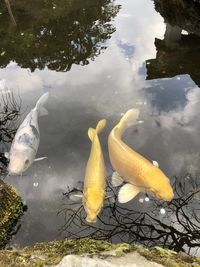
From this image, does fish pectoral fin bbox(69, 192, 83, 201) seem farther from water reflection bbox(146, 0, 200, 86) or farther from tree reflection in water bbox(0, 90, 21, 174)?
water reflection bbox(146, 0, 200, 86)

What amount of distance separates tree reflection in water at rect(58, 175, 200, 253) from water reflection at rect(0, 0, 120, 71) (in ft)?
14.9

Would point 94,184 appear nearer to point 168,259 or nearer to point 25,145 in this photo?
point 25,145

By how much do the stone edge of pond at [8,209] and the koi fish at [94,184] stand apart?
76 centimetres

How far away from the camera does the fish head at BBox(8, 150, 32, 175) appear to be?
6172mm

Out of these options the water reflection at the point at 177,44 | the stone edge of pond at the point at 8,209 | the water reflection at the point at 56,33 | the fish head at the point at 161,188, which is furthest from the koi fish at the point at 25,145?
the water reflection at the point at 177,44

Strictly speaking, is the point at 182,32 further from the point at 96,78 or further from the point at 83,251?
the point at 83,251

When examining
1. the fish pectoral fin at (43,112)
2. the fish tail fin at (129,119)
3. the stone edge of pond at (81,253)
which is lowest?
the fish pectoral fin at (43,112)

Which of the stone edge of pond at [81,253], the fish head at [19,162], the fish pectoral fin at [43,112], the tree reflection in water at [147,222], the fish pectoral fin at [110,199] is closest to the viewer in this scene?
the stone edge of pond at [81,253]

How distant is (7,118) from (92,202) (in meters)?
3.13

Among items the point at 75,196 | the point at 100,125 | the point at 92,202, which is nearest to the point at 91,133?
the point at 100,125

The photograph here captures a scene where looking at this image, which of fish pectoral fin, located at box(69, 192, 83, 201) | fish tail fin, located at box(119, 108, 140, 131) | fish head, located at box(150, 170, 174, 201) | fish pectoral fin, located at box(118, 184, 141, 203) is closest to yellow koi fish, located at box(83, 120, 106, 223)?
fish pectoral fin, located at box(69, 192, 83, 201)

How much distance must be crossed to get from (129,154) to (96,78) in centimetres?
311

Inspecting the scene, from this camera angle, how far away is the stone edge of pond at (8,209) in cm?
524

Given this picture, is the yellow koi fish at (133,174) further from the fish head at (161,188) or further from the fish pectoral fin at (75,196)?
the fish pectoral fin at (75,196)
